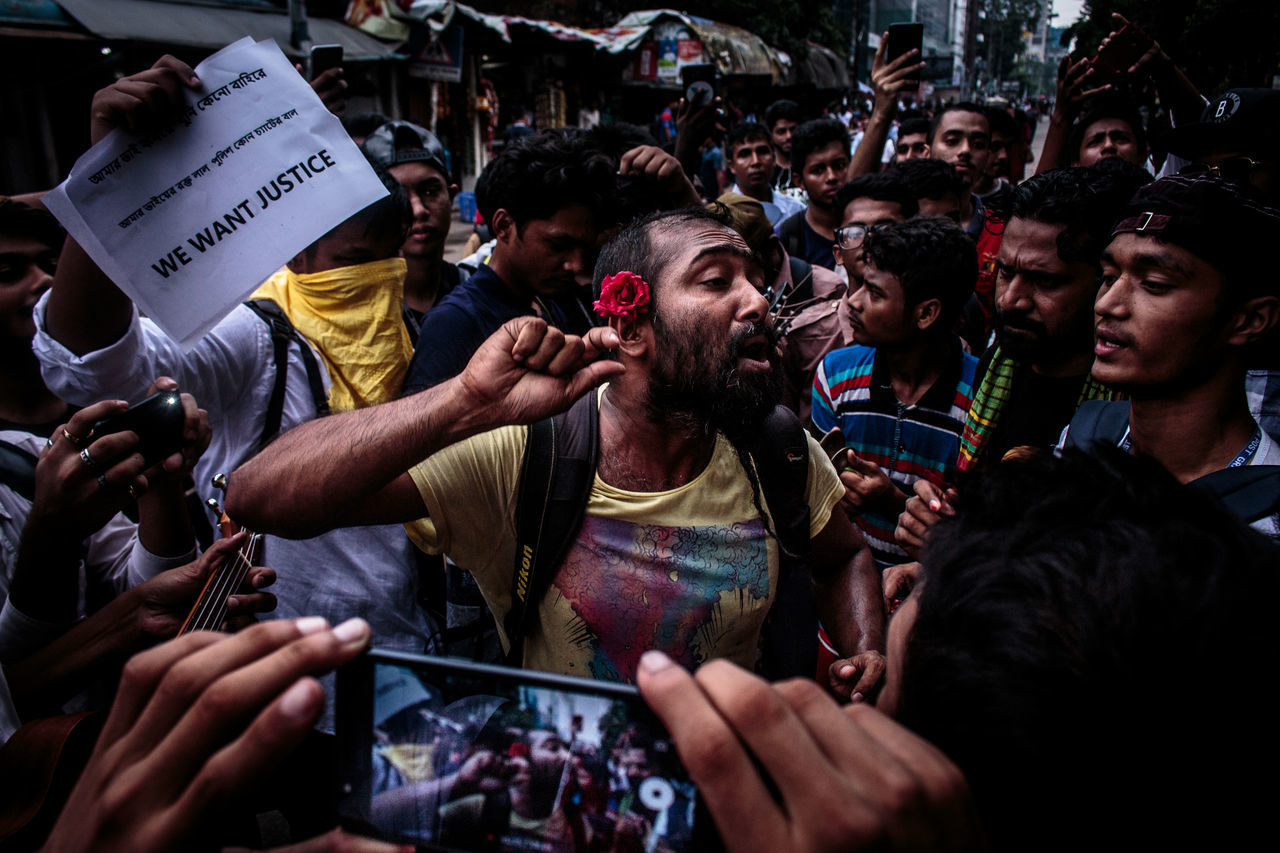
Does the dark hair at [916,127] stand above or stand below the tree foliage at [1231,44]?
below

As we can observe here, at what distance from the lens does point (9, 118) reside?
9648mm

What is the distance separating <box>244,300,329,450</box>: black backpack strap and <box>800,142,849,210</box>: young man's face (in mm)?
4544

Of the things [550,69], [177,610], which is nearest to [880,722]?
[177,610]

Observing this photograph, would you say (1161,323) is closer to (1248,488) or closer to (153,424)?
(1248,488)

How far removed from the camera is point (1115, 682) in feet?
2.61

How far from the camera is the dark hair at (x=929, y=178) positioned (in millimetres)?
4473

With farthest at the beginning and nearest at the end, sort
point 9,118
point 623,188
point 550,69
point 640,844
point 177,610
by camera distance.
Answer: point 550,69 < point 9,118 < point 623,188 < point 177,610 < point 640,844

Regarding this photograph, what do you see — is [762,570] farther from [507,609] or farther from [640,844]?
[640,844]

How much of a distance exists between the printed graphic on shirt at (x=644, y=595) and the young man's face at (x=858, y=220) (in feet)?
7.96

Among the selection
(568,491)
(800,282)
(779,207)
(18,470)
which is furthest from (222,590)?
(779,207)

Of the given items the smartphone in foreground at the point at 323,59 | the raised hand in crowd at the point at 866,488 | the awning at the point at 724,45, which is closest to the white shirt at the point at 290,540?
the smartphone in foreground at the point at 323,59

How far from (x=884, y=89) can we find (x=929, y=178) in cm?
93

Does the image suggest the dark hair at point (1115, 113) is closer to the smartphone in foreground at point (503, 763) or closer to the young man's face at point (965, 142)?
the young man's face at point (965, 142)

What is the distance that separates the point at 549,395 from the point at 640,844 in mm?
941
